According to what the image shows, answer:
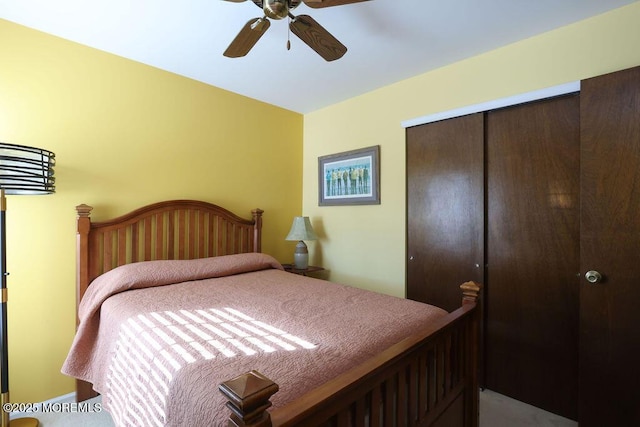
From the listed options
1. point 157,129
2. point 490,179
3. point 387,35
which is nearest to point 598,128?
point 490,179

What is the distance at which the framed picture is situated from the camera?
285cm

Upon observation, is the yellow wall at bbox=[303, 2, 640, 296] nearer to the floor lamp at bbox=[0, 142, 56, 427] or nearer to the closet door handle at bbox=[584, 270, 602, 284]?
the closet door handle at bbox=[584, 270, 602, 284]

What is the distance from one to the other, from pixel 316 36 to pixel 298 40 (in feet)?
1.80

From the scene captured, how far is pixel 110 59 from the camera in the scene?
2.24 m

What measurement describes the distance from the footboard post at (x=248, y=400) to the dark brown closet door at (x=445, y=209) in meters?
2.05

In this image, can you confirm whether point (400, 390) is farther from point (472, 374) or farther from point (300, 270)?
point (300, 270)

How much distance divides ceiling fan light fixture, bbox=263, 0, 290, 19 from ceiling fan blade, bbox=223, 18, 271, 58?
0.07 meters

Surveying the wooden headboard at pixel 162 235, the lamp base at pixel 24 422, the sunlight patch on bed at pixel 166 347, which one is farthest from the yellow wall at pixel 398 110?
the lamp base at pixel 24 422

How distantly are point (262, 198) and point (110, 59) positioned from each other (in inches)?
65.2

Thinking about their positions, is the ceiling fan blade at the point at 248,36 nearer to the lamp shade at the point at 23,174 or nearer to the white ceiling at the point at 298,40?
the white ceiling at the point at 298,40

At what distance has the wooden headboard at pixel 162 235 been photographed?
81.7 inches

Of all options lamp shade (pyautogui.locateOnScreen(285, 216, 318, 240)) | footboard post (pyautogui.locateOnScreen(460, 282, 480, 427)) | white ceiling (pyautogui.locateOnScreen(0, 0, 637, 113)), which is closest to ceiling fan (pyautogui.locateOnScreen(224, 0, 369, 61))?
white ceiling (pyautogui.locateOnScreen(0, 0, 637, 113))

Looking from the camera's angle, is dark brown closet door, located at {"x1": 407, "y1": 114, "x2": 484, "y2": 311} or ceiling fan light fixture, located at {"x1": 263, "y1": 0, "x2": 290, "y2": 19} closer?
ceiling fan light fixture, located at {"x1": 263, "y1": 0, "x2": 290, "y2": 19}

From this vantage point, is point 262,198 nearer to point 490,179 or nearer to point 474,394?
point 490,179
